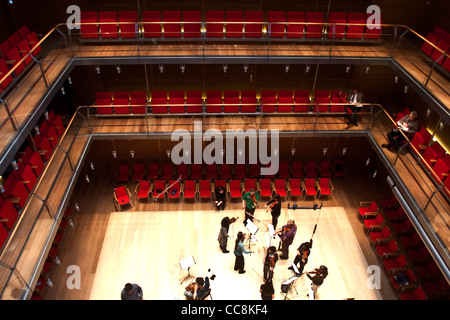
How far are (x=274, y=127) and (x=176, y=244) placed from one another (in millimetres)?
5057

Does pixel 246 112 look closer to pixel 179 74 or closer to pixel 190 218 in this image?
pixel 179 74

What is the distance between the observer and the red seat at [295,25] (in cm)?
1130

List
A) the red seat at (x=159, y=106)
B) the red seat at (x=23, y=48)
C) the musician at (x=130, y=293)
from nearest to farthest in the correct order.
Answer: the musician at (x=130, y=293) → the red seat at (x=23, y=48) → the red seat at (x=159, y=106)

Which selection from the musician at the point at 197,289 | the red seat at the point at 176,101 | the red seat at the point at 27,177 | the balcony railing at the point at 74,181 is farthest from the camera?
the red seat at the point at 176,101

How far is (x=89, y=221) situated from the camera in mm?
11812

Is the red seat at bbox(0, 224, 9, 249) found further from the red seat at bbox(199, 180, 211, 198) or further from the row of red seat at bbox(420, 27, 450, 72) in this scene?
the row of red seat at bbox(420, 27, 450, 72)

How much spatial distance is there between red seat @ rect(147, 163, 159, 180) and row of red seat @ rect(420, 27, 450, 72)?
9964 mm

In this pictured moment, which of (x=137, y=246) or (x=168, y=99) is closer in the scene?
(x=137, y=246)

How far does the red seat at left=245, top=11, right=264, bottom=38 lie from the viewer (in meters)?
11.2

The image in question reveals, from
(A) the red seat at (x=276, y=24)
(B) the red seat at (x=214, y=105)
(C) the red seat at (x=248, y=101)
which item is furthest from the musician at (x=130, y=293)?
(A) the red seat at (x=276, y=24)

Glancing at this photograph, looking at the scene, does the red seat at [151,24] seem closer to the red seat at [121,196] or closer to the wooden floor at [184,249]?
the red seat at [121,196]

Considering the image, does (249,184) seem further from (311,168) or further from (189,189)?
(311,168)

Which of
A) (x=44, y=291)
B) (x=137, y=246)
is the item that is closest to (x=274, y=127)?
(x=137, y=246)

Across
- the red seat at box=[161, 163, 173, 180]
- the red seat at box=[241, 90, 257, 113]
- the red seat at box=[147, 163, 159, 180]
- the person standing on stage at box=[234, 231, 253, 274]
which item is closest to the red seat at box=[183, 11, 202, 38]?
the red seat at box=[241, 90, 257, 113]
